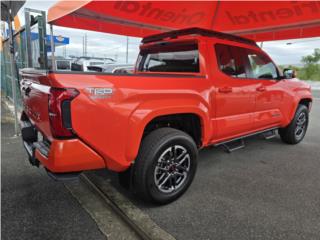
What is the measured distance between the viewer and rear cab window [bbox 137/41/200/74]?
329 cm

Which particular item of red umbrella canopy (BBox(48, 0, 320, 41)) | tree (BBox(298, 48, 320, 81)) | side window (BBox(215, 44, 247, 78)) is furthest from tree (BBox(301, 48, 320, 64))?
side window (BBox(215, 44, 247, 78))

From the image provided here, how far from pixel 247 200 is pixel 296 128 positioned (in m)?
2.88

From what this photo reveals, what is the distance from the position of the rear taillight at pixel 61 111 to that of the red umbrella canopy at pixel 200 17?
2.18 m

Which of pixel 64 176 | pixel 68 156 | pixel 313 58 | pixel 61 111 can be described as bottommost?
pixel 64 176

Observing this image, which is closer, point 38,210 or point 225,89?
point 38,210

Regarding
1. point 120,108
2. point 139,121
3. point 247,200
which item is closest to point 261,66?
point 247,200

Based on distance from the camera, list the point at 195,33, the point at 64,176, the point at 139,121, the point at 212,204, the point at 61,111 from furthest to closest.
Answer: the point at 195,33 → the point at 212,204 → the point at 139,121 → the point at 64,176 → the point at 61,111

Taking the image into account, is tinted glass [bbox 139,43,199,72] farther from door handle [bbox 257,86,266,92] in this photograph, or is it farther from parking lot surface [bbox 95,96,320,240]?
parking lot surface [bbox 95,96,320,240]

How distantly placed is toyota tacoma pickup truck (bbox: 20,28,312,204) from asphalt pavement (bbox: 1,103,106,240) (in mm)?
567

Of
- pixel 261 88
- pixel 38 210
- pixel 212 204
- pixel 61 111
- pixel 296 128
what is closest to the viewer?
pixel 61 111

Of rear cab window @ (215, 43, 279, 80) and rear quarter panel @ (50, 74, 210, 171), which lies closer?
rear quarter panel @ (50, 74, 210, 171)

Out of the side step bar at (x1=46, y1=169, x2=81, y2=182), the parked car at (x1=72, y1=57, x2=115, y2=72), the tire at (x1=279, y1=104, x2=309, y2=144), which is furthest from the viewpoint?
the parked car at (x1=72, y1=57, x2=115, y2=72)

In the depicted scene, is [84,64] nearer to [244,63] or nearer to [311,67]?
[244,63]

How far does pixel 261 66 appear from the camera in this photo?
4.18 metres
